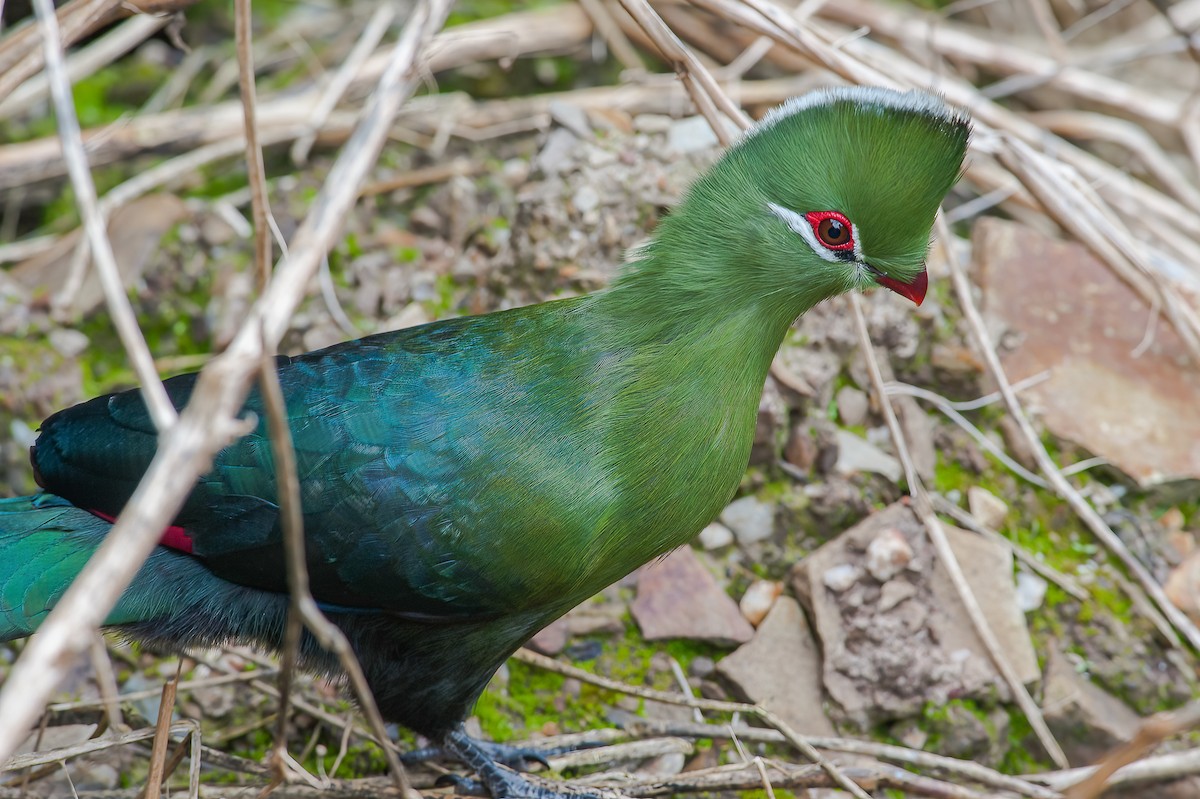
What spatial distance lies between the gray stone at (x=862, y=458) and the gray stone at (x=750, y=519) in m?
0.25

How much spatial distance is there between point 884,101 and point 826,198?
0.21 metres

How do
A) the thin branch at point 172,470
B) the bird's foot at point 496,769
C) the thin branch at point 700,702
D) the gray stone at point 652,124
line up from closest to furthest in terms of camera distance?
1. the thin branch at point 172,470
2. the thin branch at point 700,702
3. the bird's foot at point 496,769
4. the gray stone at point 652,124

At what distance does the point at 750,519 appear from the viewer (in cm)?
316

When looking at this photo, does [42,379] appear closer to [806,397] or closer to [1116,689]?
[806,397]

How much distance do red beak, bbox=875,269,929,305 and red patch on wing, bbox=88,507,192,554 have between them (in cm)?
149

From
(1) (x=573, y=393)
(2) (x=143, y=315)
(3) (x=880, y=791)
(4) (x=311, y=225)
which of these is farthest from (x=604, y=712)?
(2) (x=143, y=315)

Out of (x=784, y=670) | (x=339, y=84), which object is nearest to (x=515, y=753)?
(x=784, y=670)

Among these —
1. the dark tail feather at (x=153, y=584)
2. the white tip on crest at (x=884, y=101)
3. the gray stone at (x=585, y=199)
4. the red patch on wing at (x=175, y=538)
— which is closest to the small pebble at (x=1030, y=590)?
the white tip on crest at (x=884, y=101)

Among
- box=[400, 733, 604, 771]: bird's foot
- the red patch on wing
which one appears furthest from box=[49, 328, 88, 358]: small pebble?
box=[400, 733, 604, 771]: bird's foot

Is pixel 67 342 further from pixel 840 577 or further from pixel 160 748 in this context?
pixel 840 577

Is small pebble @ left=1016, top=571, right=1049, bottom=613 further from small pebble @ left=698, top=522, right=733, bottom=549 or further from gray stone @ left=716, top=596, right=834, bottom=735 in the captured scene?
small pebble @ left=698, top=522, right=733, bottom=549

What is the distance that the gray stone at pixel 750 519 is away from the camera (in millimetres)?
3150

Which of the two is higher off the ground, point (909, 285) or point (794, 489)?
point (909, 285)

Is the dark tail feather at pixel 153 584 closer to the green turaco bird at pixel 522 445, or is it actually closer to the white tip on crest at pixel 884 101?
the green turaco bird at pixel 522 445
